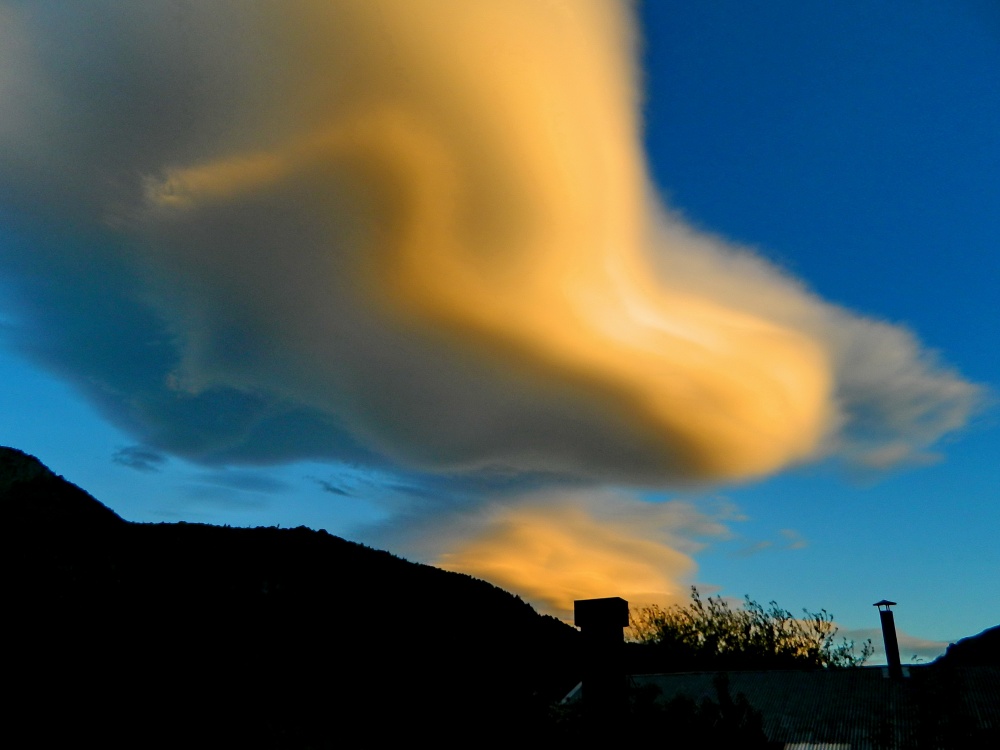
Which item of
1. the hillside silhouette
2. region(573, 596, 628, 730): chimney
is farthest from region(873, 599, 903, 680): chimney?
region(573, 596, 628, 730): chimney

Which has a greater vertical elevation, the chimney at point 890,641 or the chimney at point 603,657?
the chimney at point 890,641

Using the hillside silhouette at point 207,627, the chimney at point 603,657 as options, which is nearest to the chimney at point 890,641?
the hillside silhouette at point 207,627

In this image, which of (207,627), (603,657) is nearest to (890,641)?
(207,627)

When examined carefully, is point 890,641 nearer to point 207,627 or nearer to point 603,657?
point 207,627

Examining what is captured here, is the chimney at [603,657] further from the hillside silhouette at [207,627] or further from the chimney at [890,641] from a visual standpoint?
the chimney at [890,641]

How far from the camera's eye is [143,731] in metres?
22.2

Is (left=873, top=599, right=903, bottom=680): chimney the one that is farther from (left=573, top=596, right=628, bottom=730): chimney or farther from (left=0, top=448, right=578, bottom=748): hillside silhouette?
(left=573, top=596, right=628, bottom=730): chimney

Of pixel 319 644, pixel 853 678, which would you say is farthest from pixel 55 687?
pixel 853 678

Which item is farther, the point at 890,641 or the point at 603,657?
the point at 890,641

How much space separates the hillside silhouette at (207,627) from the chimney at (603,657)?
31.6 ft

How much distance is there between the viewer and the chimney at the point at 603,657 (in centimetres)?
541

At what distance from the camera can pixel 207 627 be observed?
29.1 meters

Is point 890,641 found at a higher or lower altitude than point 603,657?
higher

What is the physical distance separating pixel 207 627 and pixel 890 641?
2585 cm
